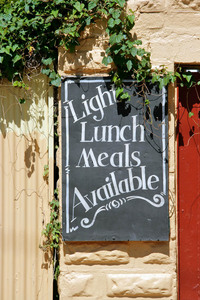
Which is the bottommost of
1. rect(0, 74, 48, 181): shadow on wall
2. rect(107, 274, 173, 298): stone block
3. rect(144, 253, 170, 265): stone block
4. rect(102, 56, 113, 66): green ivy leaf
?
rect(107, 274, 173, 298): stone block

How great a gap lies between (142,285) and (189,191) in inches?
A: 41.6

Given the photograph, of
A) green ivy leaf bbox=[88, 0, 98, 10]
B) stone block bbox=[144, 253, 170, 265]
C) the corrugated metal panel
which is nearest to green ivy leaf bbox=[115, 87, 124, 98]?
the corrugated metal panel

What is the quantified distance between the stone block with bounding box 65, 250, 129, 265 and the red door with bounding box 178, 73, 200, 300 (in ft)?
2.20

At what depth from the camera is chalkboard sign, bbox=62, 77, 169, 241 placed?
12.8ft

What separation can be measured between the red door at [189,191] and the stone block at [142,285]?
13.1 inches

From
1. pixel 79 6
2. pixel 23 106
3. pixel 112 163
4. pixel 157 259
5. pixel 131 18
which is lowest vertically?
pixel 157 259

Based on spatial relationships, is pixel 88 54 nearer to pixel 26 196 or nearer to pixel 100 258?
pixel 26 196

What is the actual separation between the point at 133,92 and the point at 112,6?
2.77 feet

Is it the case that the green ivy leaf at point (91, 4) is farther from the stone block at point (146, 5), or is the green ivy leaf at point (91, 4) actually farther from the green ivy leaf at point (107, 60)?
the green ivy leaf at point (107, 60)

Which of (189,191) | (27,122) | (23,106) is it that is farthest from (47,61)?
(189,191)

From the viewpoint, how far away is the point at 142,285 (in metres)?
3.89

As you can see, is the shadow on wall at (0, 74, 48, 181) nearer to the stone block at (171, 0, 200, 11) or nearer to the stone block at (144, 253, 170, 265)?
the stone block at (144, 253, 170, 265)

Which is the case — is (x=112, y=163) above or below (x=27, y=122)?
below

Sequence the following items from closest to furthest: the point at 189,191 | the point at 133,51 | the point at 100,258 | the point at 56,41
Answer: the point at 133,51
the point at 100,258
the point at 56,41
the point at 189,191
